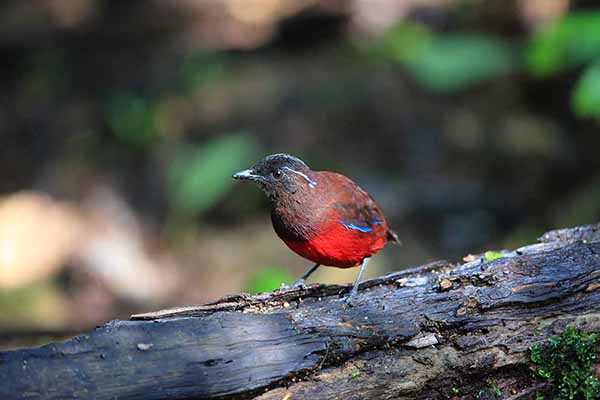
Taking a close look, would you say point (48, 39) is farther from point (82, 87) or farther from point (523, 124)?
point (523, 124)

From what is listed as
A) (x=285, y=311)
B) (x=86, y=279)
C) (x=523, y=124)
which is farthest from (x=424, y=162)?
(x=285, y=311)

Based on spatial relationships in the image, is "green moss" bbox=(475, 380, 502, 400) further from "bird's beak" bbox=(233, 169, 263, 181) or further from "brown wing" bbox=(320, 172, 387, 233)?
"bird's beak" bbox=(233, 169, 263, 181)

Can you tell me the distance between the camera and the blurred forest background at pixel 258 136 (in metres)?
8.85

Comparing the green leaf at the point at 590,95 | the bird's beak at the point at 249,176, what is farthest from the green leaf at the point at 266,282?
the green leaf at the point at 590,95

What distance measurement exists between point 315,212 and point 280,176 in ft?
1.10

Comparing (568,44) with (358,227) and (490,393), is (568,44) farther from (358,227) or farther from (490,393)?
(490,393)

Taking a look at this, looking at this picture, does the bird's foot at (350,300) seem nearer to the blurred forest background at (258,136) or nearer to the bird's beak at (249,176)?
the bird's beak at (249,176)

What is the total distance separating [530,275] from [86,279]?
6.12 m

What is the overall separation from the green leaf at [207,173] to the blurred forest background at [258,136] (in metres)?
0.03

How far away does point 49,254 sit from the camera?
29.8ft

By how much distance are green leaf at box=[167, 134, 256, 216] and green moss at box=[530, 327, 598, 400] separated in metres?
5.97

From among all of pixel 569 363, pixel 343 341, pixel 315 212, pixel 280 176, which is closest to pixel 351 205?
pixel 315 212

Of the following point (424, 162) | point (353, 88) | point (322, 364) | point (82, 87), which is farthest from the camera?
point (82, 87)

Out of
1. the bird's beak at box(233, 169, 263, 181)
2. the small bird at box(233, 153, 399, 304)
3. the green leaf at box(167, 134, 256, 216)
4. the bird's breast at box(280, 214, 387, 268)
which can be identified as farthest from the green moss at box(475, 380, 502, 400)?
the green leaf at box(167, 134, 256, 216)
